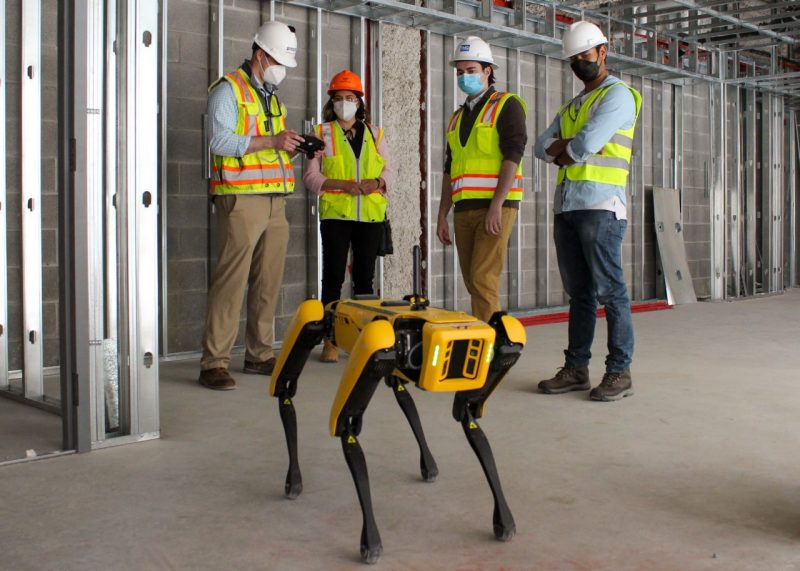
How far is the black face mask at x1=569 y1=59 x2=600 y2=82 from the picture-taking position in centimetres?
411

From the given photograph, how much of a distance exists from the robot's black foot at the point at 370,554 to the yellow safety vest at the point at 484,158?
98.2 inches

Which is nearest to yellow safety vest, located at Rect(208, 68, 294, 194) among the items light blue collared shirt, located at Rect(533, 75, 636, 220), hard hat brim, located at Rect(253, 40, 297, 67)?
hard hat brim, located at Rect(253, 40, 297, 67)

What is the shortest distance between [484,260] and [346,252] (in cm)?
104

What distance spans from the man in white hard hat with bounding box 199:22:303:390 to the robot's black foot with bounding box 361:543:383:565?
2.26 m

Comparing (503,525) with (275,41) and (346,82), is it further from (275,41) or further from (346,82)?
(346,82)

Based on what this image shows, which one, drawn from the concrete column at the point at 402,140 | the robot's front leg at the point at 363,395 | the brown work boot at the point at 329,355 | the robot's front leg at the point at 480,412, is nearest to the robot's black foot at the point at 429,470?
the robot's front leg at the point at 480,412

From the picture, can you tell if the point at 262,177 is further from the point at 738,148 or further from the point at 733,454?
the point at 738,148

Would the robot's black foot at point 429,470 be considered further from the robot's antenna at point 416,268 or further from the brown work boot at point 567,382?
the brown work boot at point 567,382

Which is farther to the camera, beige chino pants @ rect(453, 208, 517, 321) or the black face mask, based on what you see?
beige chino pants @ rect(453, 208, 517, 321)

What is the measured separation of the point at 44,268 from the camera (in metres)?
4.80

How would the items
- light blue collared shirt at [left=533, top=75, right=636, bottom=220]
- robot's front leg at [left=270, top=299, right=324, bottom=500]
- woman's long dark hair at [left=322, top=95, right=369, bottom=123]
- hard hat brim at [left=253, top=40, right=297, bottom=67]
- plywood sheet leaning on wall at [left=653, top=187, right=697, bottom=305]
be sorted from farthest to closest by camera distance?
plywood sheet leaning on wall at [left=653, top=187, right=697, bottom=305]
woman's long dark hair at [left=322, top=95, right=369, bottom=123]
hard hat brim at [left=253, top=40, right=297, bottom=67]
light blue collared shirt at [left=533, top=75, right=636, bottom=220]
robot's front leg at [left=270, top=299, right=324, bottom=500]

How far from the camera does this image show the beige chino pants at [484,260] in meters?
4.35

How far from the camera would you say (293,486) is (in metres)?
2.68

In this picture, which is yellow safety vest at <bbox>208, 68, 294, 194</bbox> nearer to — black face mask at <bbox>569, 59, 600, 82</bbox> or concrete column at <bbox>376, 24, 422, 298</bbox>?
black face mask at <bbox>569, 59, 600, 82</bbox>
